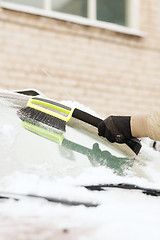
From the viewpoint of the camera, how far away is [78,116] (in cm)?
196

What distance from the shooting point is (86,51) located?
6488mm

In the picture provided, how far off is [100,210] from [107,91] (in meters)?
5.47

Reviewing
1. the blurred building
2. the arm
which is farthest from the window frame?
the arm

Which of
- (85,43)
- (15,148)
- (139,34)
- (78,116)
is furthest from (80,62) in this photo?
(15,148)

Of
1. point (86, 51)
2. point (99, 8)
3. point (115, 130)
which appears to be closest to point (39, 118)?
point (115, 130)

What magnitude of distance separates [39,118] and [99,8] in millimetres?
5490

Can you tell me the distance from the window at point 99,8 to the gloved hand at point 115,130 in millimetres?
4571

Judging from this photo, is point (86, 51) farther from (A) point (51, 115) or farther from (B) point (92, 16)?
(A) point (51, 115)

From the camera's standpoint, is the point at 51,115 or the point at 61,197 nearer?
the point at 61,197

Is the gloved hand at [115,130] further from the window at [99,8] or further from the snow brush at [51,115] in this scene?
the window at [99,8]

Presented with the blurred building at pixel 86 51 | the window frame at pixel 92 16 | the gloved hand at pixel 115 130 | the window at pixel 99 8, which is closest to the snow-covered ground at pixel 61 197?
the gloved hand at pixel 115 130

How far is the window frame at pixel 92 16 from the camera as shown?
5.89 meters

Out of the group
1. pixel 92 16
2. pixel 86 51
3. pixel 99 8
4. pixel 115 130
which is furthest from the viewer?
pixel 99 8

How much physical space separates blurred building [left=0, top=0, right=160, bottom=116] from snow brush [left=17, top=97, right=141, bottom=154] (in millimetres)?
3607
